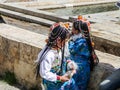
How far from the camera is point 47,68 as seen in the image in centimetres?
401

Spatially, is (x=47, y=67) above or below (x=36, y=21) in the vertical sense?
above

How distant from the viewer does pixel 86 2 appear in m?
14.8

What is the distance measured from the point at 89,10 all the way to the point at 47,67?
382 inches

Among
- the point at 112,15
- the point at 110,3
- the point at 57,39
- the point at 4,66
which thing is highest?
the point at 57,39

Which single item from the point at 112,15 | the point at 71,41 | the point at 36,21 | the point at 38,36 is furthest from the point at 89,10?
the point at 71,41

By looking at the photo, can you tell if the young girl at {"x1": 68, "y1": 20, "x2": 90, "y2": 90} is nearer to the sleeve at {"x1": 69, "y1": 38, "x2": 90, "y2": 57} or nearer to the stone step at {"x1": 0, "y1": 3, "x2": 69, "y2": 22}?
the sleeve at {"x1": 69, "y1": 38, "x2": 90, "y2": 57}

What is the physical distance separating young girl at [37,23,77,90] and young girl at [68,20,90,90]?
0.51 feet

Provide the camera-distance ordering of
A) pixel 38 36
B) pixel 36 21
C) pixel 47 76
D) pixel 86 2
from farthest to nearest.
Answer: pixel 86 2 → pixel 36 21 → pixel 38 36 → pixel 47 76

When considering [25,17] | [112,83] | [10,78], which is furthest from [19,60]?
[25,17]

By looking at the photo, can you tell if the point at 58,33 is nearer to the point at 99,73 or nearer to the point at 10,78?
the point at 99,73

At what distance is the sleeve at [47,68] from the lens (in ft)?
13.1

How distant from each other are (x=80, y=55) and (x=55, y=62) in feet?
1.21

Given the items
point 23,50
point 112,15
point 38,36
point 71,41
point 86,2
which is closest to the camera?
point 71,41

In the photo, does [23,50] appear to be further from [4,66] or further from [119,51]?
[119,51]
